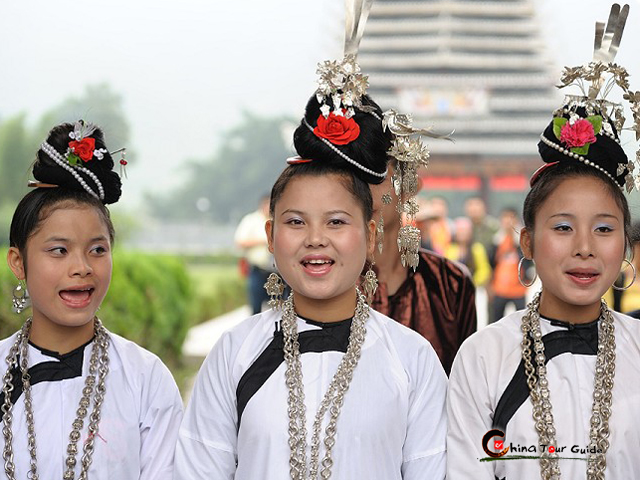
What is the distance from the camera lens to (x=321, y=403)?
2508 mm

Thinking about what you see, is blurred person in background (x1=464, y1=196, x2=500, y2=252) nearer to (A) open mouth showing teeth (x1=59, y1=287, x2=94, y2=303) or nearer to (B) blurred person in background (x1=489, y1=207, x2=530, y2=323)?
(B) blurred person in background (x1=489, y1=207, x2=530, y2=323)

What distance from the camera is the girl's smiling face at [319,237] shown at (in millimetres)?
2533

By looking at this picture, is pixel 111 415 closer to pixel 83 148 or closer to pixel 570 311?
pixel 83 148

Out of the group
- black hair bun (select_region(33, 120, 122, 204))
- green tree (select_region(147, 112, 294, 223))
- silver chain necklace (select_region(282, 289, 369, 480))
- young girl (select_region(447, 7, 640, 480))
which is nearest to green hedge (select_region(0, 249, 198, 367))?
black hair bun (select_region(33, 120, 122, 204))

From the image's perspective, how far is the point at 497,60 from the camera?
44781 millimetres

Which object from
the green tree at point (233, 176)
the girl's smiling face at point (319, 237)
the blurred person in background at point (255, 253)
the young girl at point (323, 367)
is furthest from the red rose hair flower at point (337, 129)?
the green tree at point (233, 176)

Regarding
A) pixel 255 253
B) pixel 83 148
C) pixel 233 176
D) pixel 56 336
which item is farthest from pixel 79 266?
pixel 233 176

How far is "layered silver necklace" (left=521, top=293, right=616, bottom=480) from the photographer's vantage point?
7.88 feet

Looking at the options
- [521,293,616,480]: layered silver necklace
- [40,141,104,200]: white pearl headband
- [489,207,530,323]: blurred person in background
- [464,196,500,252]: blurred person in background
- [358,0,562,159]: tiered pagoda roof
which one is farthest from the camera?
[358,0,562,159]: tiered pagoda roof

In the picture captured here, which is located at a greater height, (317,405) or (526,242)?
(526,242)

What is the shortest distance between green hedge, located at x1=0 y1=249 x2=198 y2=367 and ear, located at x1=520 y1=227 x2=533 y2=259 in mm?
3701

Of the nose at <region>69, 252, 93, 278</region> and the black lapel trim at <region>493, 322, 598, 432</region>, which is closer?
the black lapel trim at <region>493, 322, 598, 432</region>

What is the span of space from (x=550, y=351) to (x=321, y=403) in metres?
0.64

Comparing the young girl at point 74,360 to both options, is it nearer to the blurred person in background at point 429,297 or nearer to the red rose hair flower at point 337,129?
the red rose hair flower at point 337,129
